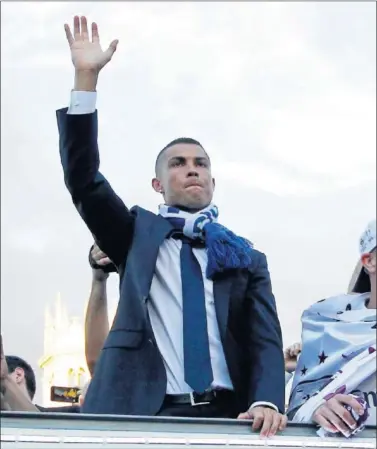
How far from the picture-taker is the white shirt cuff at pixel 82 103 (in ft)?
14.7

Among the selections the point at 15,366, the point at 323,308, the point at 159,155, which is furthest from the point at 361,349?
the point at 15,366

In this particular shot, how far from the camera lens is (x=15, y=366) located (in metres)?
6.33

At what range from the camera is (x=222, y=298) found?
457 centimetres

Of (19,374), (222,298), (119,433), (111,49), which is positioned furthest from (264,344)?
(19,374)

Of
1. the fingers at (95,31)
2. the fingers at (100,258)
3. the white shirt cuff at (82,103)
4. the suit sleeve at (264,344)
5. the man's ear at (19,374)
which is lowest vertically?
the man's ear at (19,374)

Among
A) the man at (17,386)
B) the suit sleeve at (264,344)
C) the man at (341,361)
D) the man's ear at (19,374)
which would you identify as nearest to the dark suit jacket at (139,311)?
the suit sleeve at (264,344)

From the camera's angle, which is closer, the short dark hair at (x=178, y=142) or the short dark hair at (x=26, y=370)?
the short dark hair at (x=178, y=142)

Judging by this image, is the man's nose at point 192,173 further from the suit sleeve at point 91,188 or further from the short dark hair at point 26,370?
the short dark hair at point 26,370

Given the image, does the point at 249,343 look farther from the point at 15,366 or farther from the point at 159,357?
the point at 15,366

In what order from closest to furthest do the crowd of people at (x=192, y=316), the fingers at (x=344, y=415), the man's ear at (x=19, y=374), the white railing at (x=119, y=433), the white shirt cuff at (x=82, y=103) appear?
1. the white railing at (x=119, y=433)
2. the fingers at (x=344, y=415)
3. the crowd of people at (x=192, y=316)
4. the white shirt cuff at (x=82, y=103)
5. the man's ear at (x=19, y=374)

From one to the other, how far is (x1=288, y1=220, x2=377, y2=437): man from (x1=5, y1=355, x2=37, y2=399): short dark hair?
218cm

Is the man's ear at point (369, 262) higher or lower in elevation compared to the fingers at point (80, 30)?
lower

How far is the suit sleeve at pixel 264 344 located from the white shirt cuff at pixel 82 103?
108 cm

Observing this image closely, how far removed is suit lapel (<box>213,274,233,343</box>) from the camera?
14.8ft
